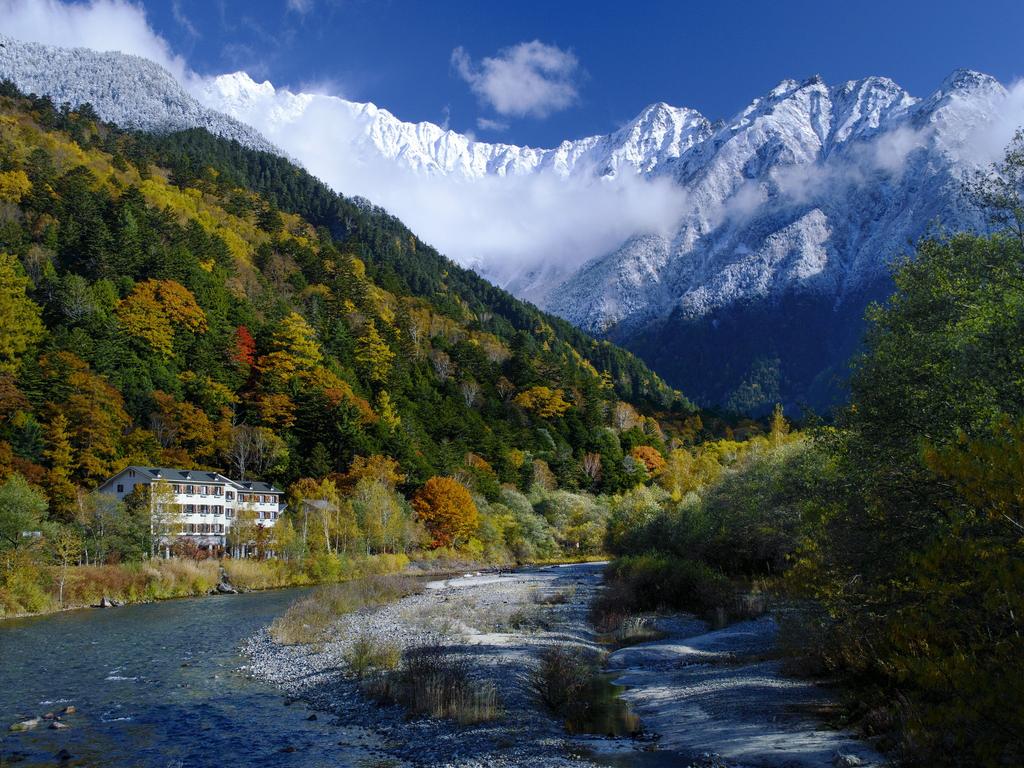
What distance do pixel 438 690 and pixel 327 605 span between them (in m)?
24.7

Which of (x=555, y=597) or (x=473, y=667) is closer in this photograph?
(x=473, y=667)

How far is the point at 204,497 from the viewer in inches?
2827

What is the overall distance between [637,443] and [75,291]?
10031 cm

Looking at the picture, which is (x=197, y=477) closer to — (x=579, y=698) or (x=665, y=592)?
(x=665, y=592)

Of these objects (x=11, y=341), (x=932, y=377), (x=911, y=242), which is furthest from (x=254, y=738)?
(x=11, y=341)

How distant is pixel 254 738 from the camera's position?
18.0 metres

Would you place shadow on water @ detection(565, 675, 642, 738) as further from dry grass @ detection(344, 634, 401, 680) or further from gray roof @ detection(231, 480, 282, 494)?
gray roof @ detection(231, 480, 282, 494)

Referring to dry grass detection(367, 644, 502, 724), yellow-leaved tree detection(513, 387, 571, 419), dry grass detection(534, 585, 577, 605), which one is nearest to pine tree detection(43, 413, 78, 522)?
dry grass detection(534, 585, 577, 605)

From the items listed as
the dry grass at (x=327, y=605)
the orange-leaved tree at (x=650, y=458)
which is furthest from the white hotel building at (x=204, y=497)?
the orange-leaved tree at (x=650, y=458)

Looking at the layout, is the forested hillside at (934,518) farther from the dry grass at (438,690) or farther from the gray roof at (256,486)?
the gray roof at (256,486)

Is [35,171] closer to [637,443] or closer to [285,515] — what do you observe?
[285,515]

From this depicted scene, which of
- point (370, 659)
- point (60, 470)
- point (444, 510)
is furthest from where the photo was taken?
point (444, 510)

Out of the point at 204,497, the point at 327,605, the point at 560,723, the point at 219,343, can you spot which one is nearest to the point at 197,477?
the point at 204,497

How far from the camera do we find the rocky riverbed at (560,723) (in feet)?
49.9
